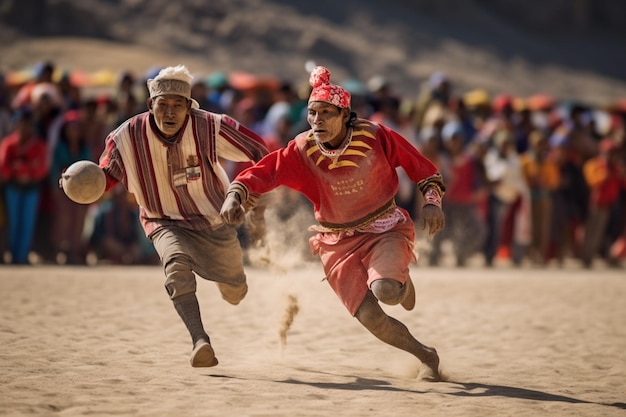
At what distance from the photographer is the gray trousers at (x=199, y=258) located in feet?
23.9

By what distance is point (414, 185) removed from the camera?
16.3 m

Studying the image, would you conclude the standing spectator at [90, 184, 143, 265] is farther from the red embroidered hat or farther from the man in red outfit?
the red embroidered hat

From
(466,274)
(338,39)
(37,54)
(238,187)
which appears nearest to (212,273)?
(238,187)

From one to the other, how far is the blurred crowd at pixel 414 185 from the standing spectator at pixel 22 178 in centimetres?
1

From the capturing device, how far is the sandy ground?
6359mm

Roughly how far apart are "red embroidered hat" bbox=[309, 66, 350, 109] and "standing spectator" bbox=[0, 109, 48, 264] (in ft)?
27.7

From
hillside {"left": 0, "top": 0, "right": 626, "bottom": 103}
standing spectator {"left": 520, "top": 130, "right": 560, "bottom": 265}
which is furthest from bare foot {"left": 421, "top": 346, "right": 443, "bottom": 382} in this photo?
hillside {"left": 0, "top": 0, "right": 626, "bottom": 103}

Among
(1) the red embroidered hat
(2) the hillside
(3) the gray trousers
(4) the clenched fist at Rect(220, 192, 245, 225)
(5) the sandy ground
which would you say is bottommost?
(5) the sandy ground

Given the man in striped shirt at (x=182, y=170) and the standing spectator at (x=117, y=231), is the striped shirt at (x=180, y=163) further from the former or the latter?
the standing spectator at (x=117, y=231)

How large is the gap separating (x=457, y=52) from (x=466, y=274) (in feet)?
95.4

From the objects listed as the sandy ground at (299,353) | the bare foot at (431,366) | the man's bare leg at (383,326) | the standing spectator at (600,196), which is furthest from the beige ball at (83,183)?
the standing spectator at (600,196)

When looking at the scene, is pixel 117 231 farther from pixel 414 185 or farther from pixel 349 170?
pixel 349 170

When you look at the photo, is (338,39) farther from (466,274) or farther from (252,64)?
(466,274)

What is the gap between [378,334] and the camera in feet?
23.5
